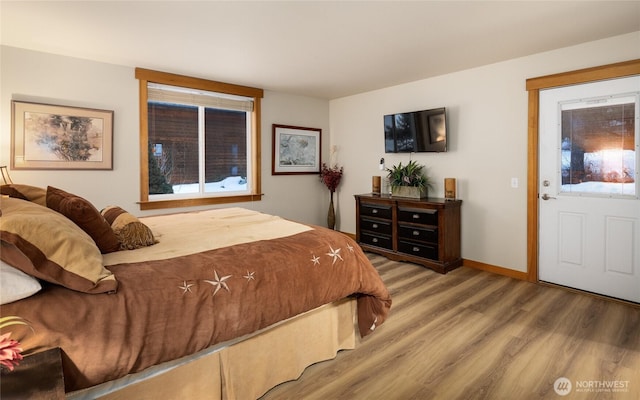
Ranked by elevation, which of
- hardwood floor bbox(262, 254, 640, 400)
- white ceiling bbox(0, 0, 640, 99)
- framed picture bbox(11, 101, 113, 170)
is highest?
white ceiling bbox(0, 0, 640, 99)

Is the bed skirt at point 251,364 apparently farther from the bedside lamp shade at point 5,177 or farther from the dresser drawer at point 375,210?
the bedside lamp shade at point 5,177

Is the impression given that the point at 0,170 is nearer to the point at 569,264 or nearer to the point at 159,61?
the point at 159,61

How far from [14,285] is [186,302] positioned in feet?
2.01

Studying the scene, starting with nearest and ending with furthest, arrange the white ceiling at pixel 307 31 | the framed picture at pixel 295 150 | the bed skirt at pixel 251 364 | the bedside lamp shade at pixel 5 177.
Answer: the bed skirt at pixel 251 364 < the white ceiling at pixel 307 31 < the bedside lamp shade at pixel 5 177 < the framed picture at pixel 295 150

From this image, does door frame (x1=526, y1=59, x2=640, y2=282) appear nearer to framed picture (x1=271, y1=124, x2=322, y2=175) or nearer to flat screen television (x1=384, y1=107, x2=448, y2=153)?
flat screen television (x1=384, y1=107, x2=448, y2=153)

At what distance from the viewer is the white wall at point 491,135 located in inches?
137

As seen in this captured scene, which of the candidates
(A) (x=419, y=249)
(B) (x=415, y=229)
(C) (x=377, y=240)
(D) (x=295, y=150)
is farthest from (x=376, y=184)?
(D) (x=295, y=150)

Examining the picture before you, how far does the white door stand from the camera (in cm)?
308

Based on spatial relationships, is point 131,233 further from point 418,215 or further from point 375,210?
point 375,210

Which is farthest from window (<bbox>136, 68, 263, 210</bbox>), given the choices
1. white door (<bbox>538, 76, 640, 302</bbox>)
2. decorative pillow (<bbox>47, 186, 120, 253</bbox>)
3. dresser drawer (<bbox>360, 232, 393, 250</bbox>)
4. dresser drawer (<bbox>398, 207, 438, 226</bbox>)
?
white door (<bbox>538, 76, 640, 302</bbox>)

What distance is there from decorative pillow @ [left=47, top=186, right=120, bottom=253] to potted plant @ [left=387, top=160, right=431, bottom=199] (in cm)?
354

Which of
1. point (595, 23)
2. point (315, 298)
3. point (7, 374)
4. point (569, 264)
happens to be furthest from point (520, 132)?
point (7, 374)

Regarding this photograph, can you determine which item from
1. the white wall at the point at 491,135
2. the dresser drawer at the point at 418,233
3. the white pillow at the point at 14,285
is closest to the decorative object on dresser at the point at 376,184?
the white wall at the point at 491,135

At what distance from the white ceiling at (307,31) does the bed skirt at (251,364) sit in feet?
7.19
